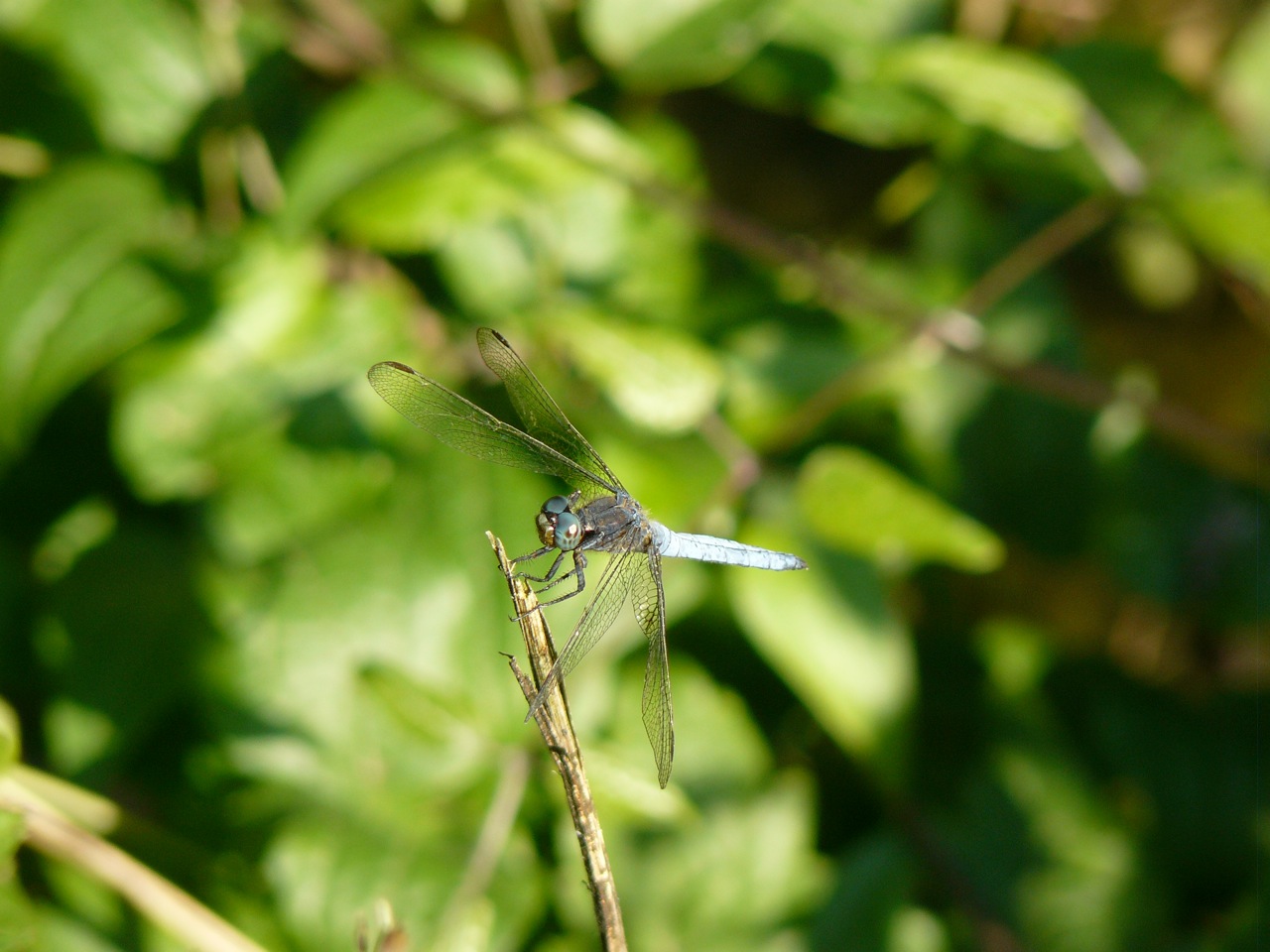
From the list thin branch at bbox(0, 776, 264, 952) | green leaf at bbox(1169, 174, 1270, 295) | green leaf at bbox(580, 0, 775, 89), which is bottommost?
thin branch at bbox(0, 776, 264, 952)

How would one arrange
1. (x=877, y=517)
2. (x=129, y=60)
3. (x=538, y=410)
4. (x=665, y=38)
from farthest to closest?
(x=129, y=60) → (x=665, y=38) → (x=877, y=517) → (x=538, y=410)

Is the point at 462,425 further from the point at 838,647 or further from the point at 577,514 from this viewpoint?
the point at 838,647

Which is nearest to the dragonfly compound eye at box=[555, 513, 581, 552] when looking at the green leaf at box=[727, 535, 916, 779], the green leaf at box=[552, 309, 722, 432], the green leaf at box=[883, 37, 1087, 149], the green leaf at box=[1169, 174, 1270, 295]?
the green leaf at box=[552, 309, 722, 432]

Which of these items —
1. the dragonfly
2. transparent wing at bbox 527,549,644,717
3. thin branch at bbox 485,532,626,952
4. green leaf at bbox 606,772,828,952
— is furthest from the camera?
green leaf at bbox 606,772,828,952

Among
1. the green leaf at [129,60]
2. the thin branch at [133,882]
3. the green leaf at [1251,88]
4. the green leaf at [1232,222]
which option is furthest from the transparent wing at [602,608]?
the green leaf at [1251,88]

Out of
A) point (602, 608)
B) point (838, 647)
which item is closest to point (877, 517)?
point (838, 647)

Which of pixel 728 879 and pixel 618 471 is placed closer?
pixel 618 471

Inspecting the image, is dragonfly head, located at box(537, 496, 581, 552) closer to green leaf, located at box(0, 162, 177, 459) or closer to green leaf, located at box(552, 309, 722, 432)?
green leaf, located at box(552, 309, 722, 432)
